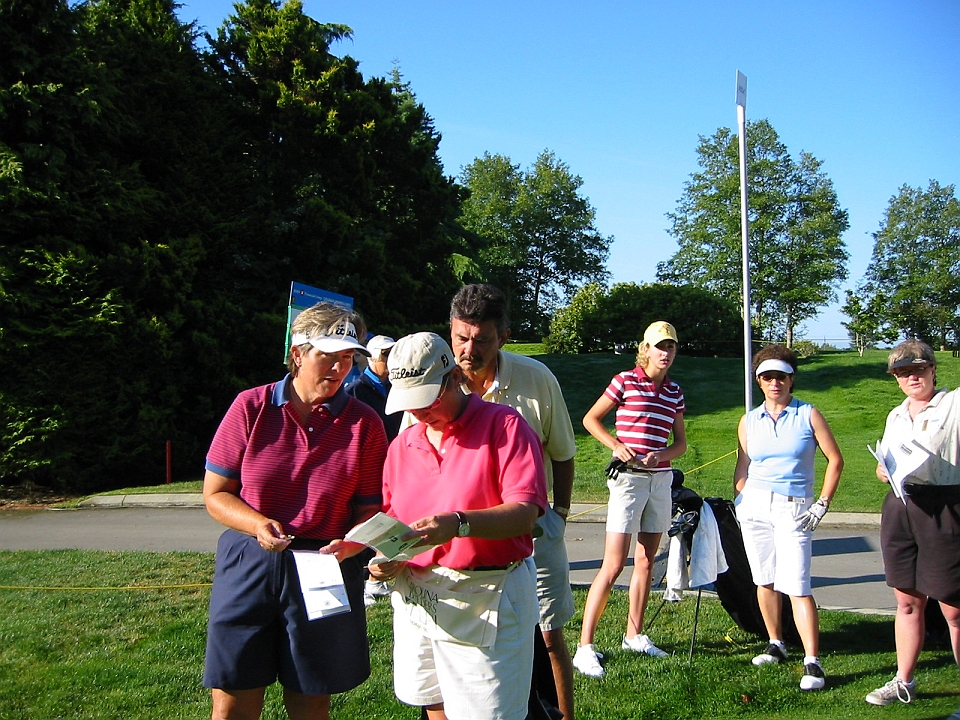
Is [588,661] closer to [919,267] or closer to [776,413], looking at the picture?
[776,413]

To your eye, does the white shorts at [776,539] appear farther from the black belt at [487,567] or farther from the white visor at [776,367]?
the black belt at [487,567]

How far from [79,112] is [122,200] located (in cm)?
167

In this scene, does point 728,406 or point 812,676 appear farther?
point 728,406

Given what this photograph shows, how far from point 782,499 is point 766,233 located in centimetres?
5212

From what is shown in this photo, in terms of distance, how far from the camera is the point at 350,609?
125 inches

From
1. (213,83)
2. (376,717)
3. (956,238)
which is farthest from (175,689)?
(956,238)

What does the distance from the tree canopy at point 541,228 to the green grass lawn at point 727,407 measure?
32778 mm

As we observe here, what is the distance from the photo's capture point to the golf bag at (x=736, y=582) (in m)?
5.86

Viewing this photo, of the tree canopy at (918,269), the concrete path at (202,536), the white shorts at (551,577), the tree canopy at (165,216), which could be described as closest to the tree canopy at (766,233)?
the tree canopy at (918,269)

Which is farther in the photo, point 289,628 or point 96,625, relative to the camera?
point 96,625

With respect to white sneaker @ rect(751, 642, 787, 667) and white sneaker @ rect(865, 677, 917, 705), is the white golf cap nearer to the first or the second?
white sneaker @ rect(865, 677, 917, 705)

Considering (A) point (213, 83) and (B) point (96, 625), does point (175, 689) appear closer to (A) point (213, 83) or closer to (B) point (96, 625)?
(B) point (96, 625)

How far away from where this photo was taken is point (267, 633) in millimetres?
3184

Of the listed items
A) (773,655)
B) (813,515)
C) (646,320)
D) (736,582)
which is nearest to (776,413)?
(813,515)
